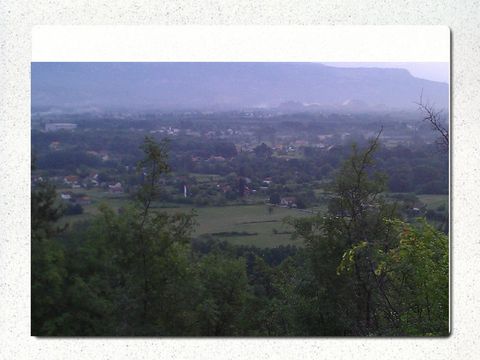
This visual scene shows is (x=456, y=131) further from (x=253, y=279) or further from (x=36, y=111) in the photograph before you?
(x=36, y=111)

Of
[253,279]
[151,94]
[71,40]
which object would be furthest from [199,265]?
[71,40]

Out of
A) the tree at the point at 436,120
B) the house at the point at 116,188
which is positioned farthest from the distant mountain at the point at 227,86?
the house at the point at 116,188

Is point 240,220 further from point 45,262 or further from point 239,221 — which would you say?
point 45,262

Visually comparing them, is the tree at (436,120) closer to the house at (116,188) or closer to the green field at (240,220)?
the green field at (240,220)

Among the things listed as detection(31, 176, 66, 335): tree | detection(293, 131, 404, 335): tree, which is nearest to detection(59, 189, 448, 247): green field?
detection(293, 131, 404, 335): tree

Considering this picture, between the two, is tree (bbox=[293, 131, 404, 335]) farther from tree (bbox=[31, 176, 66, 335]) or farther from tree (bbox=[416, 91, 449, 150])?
tree (bbox=[31, 176, 66, 335])

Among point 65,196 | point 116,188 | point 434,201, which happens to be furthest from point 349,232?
point 65,196
